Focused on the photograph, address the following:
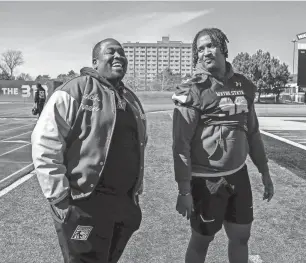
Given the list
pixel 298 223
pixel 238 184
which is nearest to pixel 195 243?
pixel 238 184

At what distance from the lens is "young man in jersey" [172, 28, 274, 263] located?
247 cm

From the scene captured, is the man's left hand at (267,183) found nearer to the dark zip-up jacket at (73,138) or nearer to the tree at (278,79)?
the dark zip-up jacket at (73,138)

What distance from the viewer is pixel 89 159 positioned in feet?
6.86

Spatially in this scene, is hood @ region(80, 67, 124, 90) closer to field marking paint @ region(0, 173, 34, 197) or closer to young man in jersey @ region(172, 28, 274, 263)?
young man in jersey @ region(172, 28, 274, 263)

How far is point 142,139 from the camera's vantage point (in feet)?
7.64

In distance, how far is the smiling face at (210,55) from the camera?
100 inches

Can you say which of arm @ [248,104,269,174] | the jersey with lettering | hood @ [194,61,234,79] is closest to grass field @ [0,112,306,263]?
arm @ [248,104,269,174]

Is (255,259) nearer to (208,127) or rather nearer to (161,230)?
(161,230)

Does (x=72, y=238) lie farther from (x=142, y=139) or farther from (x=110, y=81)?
(x=110, y=81)

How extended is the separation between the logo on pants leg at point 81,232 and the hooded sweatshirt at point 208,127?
26.9 inches

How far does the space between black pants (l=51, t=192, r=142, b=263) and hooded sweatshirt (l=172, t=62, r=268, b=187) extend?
0.52 meters

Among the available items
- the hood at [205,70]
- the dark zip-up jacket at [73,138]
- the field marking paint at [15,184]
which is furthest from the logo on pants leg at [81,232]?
the field marking paint at [15,184]

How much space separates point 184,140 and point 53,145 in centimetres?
85

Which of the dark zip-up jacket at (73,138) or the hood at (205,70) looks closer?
the dark zip-up jacket at (73,138)
